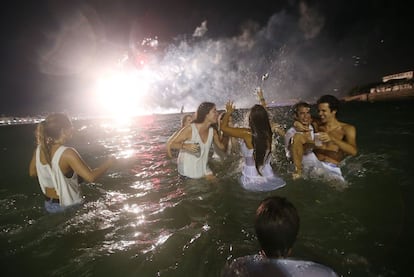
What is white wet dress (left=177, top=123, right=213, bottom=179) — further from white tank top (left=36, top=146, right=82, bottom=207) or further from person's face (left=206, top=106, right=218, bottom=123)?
white tank top (left=36, top=146, right=82, bottom=207)

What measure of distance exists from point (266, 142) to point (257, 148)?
0.28 meters

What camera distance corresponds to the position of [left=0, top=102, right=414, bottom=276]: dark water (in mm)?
4539

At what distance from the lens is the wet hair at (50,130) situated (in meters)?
5.38

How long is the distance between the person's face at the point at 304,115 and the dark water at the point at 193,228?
1830 millimetres

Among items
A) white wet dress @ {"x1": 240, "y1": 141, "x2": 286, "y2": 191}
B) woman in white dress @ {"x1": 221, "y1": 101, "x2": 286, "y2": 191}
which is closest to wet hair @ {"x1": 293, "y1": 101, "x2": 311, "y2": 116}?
woman in white dress @ {"x1": 221, "y1": 101, "x2": 286, "y2": 191}

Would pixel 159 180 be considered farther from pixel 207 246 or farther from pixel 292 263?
pixel 292 263

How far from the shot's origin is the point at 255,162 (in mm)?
7031

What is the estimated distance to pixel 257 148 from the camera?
22.6ft

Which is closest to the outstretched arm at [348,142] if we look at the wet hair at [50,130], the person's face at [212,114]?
the person's face at [212,114]

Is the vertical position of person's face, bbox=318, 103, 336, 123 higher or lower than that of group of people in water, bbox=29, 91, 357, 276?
higher

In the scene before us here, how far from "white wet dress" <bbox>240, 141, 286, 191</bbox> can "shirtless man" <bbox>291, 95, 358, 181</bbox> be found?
2.43 feet

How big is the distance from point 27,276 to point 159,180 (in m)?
5.52

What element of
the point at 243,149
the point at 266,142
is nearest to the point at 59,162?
the point at 243,149

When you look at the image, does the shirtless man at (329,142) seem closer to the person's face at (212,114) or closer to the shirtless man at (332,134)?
the shirtless man at (332,134)
